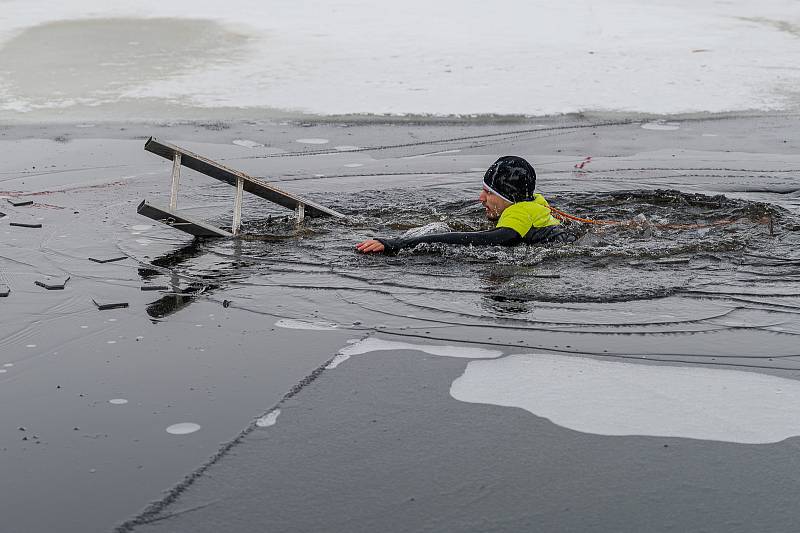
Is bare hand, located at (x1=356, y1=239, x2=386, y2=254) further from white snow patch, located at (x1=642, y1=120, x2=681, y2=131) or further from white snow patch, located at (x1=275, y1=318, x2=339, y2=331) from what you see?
white snow patch, located at (x1=642, y1=120, x2=681, y2=131)

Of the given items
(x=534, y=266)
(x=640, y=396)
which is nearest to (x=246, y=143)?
(x=534, y=266)

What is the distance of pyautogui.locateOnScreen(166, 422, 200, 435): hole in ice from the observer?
3.80 m

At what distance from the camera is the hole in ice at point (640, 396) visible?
3.88 meters

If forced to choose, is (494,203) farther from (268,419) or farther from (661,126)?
(661,126)

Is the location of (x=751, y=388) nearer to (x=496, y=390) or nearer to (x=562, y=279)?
(x=496, y=390)

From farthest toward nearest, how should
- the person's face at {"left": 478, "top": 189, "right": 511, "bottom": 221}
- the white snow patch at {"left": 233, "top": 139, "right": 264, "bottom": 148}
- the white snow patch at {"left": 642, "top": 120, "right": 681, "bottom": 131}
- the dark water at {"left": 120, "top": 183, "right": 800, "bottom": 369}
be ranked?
the white snow patch at {"left": 642, "top": 120, "right": 681, "bottom": 131} < the white snow patch at {"left": 233, "top": 139, "right": 264, "bottom": 148} < the person's face at {"left": 478, "top": 189, "right": 511, "bottom": 221} < the dark water at {"left": 120, "top": 183, "right": 800, "bottom": 369}

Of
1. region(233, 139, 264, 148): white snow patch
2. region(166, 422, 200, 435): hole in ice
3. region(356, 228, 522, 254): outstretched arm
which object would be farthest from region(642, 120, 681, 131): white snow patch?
region(166, 422, 200, 435): hole in ice

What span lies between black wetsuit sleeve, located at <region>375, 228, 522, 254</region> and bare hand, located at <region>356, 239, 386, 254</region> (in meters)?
0.03

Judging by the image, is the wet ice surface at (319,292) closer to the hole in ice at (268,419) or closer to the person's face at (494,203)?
the hole in ice at (268,419)

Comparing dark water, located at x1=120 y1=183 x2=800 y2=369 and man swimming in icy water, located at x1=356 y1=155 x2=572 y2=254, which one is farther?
man swimming in icy water, located at x1=356 y1=155 x2=572 y2=254

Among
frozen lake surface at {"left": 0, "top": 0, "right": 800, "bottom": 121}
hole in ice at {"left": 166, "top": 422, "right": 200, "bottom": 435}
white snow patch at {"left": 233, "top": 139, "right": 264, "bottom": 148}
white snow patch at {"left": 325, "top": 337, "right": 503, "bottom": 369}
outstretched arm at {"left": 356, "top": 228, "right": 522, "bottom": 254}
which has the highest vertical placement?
frozen lake surface at {"left": 0, "top": 0, "right": 800, "bottom": 121}

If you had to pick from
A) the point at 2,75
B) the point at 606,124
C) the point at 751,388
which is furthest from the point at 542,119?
the point at 751,388

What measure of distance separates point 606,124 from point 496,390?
29.3 ft

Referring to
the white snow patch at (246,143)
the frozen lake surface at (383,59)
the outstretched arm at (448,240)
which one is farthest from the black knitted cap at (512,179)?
the frozen lake surface at (383,59)
